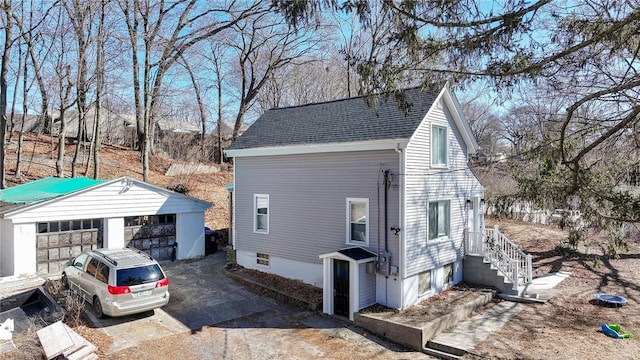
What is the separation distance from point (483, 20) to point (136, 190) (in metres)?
14.7

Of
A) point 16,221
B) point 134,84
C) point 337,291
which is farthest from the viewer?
point 134,84

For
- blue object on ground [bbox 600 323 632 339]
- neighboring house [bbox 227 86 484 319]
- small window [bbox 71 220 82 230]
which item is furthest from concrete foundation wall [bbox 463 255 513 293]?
small window [bbox 71 220 82 230]

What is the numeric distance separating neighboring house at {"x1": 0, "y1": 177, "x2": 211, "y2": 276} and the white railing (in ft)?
39.2

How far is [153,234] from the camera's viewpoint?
17969mm

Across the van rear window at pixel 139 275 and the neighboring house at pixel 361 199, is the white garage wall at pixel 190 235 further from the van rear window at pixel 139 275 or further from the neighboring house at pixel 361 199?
the van rear window at pixel 139 275

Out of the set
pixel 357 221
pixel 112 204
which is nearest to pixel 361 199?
A: pixel 357 221

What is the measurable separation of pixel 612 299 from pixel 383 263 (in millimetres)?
7757

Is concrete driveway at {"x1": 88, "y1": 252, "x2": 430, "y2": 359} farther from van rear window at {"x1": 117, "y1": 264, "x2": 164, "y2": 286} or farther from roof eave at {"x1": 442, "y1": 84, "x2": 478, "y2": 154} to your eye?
roof eave at {"x1": 442, "y1": 84, "x2": 478, "y2": 154}

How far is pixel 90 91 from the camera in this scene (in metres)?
24.3

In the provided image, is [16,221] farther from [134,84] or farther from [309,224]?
[134,84]

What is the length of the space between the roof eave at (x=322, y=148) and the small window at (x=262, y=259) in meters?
3.98

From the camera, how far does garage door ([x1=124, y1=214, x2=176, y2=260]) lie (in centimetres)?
1739

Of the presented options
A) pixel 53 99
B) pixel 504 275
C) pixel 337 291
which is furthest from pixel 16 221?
pixel 504 275

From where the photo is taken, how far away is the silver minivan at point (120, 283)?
1070cm
